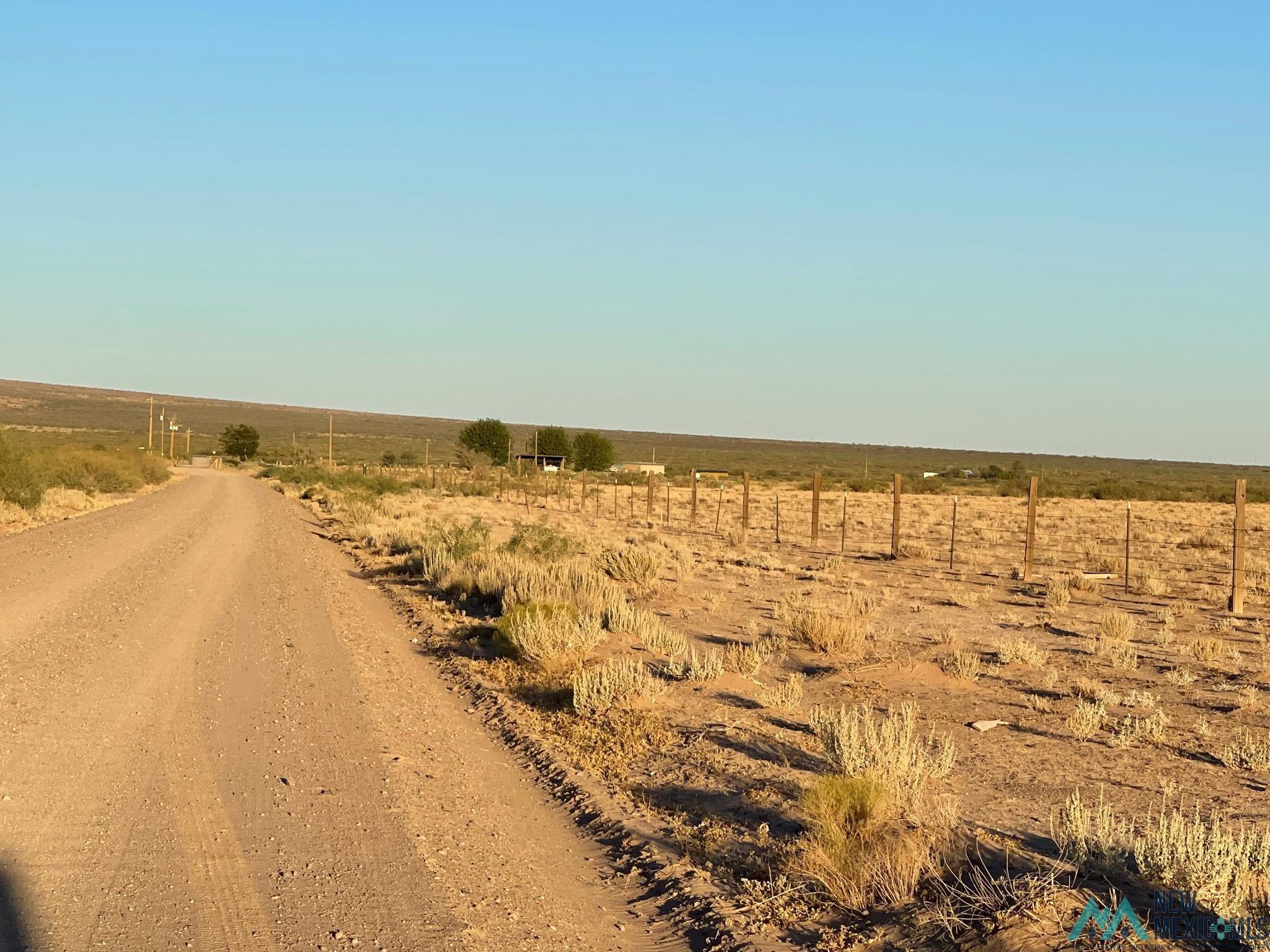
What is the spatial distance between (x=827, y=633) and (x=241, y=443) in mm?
120838

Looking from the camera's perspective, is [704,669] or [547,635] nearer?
[704,669]

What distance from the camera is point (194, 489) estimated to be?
5875 cm

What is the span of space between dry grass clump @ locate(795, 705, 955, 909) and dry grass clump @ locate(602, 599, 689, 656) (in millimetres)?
5647

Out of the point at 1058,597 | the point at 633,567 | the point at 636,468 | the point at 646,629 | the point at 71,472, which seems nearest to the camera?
the point at 646,629

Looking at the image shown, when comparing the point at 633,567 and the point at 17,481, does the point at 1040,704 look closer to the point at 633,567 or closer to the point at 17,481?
the point at 633,567

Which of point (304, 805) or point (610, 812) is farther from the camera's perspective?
point (610, 812)

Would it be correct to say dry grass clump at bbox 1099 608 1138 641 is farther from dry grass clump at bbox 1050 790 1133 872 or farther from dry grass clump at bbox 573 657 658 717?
dry grass clump at bbox 1050 790 1133 872

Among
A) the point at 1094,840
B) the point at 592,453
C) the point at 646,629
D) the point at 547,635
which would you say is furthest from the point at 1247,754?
the point at 592,453

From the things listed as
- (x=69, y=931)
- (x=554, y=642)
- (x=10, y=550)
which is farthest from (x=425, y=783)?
(x=10, y=550)

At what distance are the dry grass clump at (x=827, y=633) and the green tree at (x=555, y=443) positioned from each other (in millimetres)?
95804

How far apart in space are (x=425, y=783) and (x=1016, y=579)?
67.0ft

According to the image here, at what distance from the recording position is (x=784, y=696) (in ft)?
40.9

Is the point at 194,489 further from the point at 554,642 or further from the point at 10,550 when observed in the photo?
the point at 554,642

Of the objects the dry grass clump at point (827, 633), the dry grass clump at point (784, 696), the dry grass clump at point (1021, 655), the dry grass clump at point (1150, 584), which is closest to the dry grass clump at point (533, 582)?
the dry grass clump at point (827, 633)
